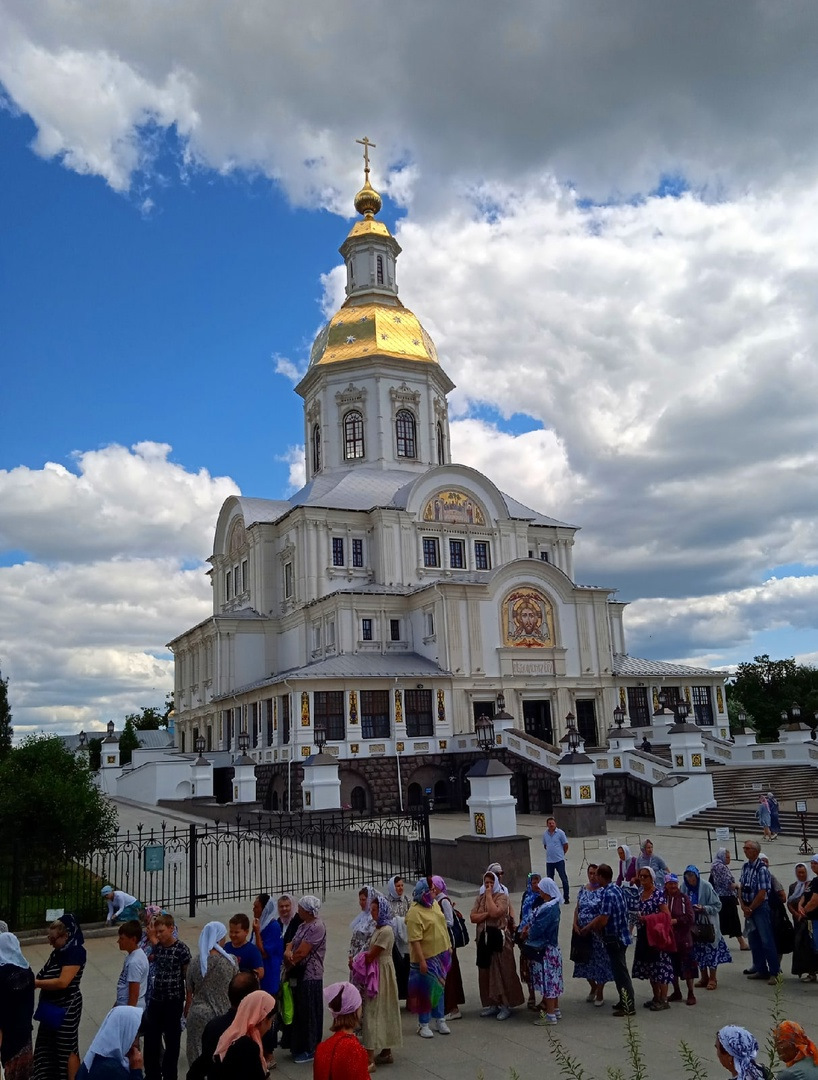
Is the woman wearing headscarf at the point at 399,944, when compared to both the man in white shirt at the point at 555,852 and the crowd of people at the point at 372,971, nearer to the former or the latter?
the crowd of people at the point at 372,971

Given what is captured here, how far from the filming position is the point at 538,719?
134ft

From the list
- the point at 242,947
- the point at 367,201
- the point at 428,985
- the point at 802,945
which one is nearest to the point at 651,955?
the point at 802,945

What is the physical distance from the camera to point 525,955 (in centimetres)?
956

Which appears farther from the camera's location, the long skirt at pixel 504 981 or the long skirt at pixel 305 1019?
the long skirt at pixel 504 981

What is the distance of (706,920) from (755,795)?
21279 mm

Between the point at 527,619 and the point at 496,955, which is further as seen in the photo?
the point at 527,619

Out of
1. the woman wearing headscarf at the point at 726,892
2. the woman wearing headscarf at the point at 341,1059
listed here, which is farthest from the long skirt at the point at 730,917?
the woman wearing headscarf at the point at 341,1059

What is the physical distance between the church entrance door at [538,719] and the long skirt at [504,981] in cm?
3102

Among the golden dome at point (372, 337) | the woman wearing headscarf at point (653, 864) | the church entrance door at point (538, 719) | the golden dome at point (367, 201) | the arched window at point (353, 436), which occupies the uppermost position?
the golden dome at point (367, 201)

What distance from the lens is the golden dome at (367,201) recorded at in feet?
186

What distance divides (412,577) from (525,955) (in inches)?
1334

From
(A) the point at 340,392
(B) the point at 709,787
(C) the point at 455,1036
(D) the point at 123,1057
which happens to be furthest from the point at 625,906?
(A) the point at 340,392

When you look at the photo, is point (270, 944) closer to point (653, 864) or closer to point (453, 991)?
point (453, 991)

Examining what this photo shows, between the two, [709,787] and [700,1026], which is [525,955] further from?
[709,787]
